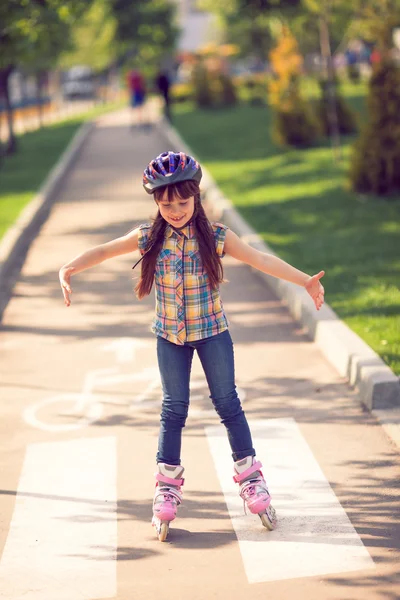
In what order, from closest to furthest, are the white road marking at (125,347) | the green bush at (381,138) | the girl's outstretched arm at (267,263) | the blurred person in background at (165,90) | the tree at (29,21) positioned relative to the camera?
1. the girl's outstretched arm at (267,263)
2. the white road marking at (125,347)
3. the tree at (29,21)
4. the green bush at (381,138)
5. the blurred person in background at (165,90)

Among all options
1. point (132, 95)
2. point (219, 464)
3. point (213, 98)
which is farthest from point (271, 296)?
point (213, 98)

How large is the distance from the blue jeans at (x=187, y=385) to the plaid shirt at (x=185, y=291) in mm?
69

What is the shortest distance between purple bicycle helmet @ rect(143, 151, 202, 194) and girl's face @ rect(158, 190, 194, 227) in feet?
0.22

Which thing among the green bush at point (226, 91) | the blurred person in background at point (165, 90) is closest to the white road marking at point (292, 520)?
the blurred person in background at point (165, 90)

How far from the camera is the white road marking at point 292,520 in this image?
449 cm

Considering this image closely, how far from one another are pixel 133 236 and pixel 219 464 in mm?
1585

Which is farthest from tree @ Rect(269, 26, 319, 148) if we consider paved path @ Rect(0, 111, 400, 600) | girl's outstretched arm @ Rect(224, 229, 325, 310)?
girl's outstretched arm @ Rect(224, 229, 325, 310)

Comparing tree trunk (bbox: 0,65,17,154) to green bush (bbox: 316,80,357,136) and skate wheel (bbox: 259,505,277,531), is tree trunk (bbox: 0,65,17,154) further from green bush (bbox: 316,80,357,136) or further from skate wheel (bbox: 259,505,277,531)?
skate wheel (bbox: 259,505,277,531)

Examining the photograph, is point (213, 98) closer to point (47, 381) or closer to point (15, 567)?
point (47, 381)

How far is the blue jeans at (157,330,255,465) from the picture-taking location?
493cm

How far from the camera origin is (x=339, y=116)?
2570 cm

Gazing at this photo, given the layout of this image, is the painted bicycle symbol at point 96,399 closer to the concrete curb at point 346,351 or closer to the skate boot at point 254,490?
the concrete curb at point 346,351

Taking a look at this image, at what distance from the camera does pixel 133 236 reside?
498 cm

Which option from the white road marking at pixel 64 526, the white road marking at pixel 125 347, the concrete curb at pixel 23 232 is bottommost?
the concrete curb at pixel 23 232
